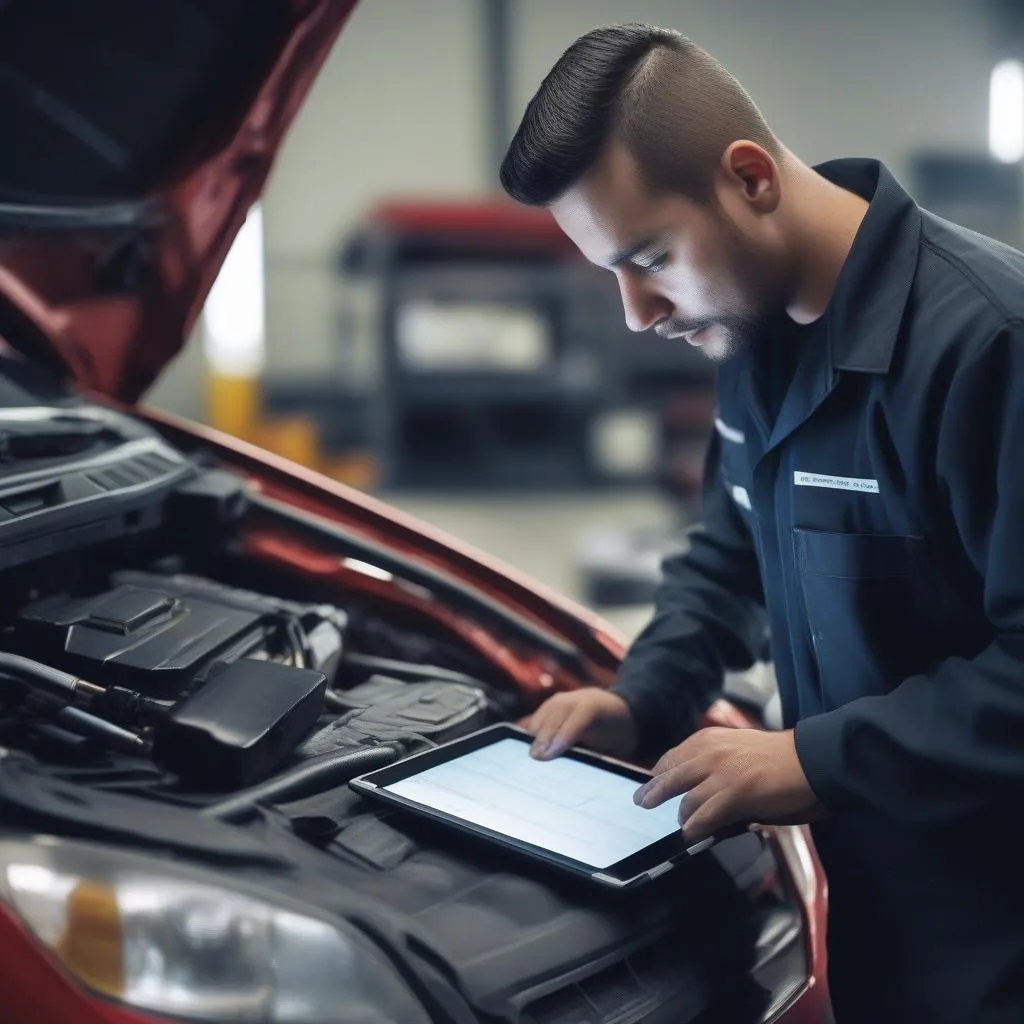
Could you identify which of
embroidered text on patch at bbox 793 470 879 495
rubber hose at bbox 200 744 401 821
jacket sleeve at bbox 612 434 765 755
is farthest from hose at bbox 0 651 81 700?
embroidered text on patch at bbox 793 470 879 495

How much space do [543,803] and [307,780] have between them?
189 mm

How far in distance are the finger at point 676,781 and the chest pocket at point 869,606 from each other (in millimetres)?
171

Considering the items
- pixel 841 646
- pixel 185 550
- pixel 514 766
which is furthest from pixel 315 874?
pixel 185 550

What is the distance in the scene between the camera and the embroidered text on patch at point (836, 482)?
35.7 inches

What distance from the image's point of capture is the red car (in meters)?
0.70

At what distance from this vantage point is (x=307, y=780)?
880 millimetres

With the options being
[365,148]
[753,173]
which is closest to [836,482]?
[753,173]

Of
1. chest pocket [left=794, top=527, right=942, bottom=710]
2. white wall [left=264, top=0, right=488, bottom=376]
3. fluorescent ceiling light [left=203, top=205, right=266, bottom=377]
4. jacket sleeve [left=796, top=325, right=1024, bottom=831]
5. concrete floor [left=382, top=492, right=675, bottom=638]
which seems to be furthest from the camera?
white wall [left=264, top=0, right=488, bottom=376]

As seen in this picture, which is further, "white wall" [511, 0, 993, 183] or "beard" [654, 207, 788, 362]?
"white wall" [511, 0, 993, 183]

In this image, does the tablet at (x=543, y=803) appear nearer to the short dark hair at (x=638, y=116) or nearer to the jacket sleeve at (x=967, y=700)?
the jacket sleeve at (x=967, y=700)

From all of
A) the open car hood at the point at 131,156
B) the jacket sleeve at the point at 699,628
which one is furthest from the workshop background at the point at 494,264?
the jacket sleeve at the point at 699,628

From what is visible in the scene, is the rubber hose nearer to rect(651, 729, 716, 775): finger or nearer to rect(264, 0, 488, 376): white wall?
rect(651, 729, 716, 775): finger

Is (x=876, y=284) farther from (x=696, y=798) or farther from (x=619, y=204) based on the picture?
(x=696, y=798)

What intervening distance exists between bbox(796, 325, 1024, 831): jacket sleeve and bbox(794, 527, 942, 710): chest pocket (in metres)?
0.06
